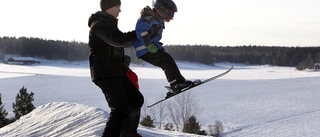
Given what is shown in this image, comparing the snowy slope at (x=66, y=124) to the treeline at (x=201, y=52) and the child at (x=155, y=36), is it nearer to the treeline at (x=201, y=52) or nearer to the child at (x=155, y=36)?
the child at (x=155, y=36)

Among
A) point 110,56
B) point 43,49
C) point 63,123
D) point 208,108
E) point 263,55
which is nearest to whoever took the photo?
point 110,56

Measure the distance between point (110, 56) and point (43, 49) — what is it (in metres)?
96.0

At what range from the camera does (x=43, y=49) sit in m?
92.2

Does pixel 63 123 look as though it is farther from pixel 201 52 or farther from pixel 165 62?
pixel 201 52

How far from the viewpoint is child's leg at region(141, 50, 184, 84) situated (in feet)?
13.6

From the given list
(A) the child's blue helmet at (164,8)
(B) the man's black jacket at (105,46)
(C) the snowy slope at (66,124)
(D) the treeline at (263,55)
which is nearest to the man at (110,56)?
(B) the man's black jacket at (105,46)

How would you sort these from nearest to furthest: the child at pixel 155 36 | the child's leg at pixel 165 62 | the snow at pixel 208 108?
the child at pixel 155 36 → the child's leg at pixel 165 62 → the snow at pixel 208 108

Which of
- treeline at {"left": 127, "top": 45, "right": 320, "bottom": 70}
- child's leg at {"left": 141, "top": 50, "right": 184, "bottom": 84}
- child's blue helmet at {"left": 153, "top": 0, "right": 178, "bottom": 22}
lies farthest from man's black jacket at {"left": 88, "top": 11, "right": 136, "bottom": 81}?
treeline at {"left": 127, "top": 45, "right": 320, "bottom": 70}

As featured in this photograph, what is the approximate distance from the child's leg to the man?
1.55ft

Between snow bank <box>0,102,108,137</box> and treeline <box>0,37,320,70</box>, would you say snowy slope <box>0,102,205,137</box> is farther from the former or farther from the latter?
treeline <box>0,37,320,70</box>

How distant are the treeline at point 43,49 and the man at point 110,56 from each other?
95155 mm

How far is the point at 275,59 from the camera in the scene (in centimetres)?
12781

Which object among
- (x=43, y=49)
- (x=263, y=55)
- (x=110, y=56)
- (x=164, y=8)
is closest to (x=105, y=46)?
(x=110, y=56)

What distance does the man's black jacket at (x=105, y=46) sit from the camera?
3.42 meters
